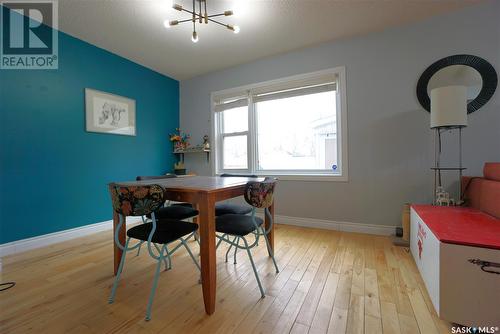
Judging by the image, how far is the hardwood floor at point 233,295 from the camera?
1.18 meters

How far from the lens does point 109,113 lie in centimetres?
296

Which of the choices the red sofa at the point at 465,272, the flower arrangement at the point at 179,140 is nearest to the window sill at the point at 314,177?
the red sofa at the point at 465,272

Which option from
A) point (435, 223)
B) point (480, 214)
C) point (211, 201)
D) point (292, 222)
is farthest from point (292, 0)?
point (292, 222)

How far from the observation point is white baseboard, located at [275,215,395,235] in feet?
8.39

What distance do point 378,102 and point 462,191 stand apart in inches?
49.3

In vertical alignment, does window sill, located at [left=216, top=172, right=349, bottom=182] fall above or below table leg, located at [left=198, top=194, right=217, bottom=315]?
above

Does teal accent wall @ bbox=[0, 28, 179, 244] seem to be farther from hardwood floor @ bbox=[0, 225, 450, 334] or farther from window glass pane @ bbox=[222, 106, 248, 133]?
window glass pane @ bbox=[222, 106, 248, 133]

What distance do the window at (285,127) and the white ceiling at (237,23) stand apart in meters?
0.53

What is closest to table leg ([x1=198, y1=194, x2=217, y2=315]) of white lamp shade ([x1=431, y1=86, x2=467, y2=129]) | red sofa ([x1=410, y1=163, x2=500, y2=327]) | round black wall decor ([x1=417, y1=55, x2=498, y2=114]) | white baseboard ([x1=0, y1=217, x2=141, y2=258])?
red sofa ([x1=410, y1=163, x2=500, y2=327])

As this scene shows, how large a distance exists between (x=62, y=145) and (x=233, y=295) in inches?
104

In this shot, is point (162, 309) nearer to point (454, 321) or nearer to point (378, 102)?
point (454, 321)

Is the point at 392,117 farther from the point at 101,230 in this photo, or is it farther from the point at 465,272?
the point at 101,230

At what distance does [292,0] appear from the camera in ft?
6.77

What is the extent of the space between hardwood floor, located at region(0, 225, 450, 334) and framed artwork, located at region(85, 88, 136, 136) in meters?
1.62
